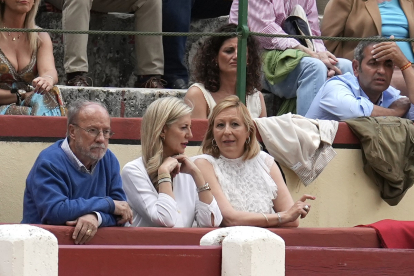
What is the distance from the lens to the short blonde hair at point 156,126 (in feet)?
16.9

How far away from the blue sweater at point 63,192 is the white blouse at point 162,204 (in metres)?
0.12

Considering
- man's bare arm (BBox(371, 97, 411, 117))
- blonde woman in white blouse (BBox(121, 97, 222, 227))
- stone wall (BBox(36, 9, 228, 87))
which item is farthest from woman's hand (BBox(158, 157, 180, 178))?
stone wall (BBox(36, 9, 228, 87))

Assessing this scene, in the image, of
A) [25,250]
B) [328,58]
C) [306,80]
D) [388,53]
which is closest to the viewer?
[25,250]

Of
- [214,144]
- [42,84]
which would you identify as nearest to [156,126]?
[214,144]

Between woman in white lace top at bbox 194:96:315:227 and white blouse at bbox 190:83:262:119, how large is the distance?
53 centimetres

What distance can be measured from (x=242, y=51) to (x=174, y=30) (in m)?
1.30

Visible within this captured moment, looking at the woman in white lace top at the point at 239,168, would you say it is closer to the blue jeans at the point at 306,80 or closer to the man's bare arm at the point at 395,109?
the man's bare arm at the point at 395,109

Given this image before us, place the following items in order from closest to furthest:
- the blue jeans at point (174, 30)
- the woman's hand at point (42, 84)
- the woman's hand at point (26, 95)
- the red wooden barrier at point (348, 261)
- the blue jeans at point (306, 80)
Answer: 1. the red wooden barrier at point (348, 261)
2. the woman's hand at point (42, 84)
3. the woman's hand at point (26, 95)
4. the blue jeans at point (306, 80)
5. the blue jeans at point (174, 30)

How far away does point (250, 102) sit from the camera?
609 centimetres

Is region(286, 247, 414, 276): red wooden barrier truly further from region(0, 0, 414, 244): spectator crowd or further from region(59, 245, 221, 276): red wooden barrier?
region(0, 0, 414, 244): spectator crowd

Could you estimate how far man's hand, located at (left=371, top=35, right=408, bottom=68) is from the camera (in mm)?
6398

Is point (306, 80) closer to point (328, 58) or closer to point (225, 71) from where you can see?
point (328, 58)

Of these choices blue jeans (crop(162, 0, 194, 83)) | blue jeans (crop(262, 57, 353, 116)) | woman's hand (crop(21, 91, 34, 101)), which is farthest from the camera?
blue jeans (crop(162, 0, 194, 83))

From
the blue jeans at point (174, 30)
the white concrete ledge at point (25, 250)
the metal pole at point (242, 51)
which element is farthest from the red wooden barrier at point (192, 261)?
the blue jeans at point (174, 30)
